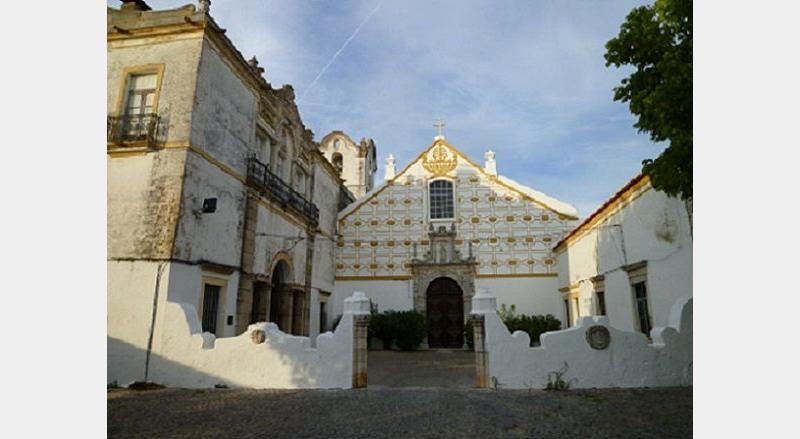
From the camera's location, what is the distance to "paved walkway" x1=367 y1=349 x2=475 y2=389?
7.88m

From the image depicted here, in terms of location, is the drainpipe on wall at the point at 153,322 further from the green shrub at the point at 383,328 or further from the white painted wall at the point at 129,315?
the green shrub at the point at 383,328

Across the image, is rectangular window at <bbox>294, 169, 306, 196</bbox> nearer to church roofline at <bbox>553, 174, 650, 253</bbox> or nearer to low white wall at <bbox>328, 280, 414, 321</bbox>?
low white wall at <bbox>328, 280, 414, 321</bbox>

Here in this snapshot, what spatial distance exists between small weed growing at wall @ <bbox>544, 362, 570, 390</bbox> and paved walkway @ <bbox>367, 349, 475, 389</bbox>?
1291 millimetres

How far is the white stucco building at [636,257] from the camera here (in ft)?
25.7

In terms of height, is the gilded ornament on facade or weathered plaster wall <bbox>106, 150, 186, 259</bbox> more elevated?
the gilded ornament on facade

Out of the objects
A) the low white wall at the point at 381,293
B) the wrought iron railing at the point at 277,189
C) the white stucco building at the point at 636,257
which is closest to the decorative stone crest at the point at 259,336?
the wrought iron railing at the point at 277,189

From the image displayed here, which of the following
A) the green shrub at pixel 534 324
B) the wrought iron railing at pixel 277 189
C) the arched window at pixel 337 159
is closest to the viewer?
the wrought iron railing at pixel 277 189

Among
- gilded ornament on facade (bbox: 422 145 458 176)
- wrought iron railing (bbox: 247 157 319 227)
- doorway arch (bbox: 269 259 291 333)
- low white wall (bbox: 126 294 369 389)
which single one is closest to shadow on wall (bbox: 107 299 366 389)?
low white wall (bbox: 126 294 369 389)

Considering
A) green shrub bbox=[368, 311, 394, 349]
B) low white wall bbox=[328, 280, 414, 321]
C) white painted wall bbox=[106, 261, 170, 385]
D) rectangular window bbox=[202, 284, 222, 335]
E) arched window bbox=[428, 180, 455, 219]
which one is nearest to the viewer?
white painted wall bbox=[106, 261, 170, 385]

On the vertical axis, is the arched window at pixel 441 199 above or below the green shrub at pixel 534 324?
above

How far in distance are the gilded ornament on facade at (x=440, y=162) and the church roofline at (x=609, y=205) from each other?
18.1 ft

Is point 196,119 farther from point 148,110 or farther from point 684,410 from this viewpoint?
point 684,410

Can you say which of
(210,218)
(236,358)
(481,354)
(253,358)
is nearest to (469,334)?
(481,354)
